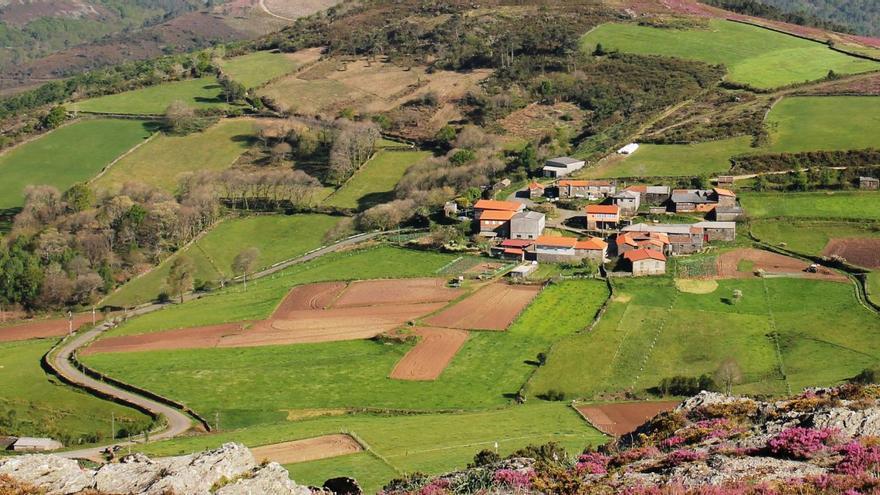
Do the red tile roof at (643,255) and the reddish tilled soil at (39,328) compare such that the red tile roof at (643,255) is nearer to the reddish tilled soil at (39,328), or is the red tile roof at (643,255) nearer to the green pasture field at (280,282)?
the green pasture field at (280,282)

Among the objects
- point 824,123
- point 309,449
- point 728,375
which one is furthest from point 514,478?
point 824,123

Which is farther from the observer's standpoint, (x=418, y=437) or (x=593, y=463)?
(x=418, y=437)

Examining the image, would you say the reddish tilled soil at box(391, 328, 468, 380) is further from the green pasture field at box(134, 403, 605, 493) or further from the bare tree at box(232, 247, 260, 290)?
the bare tree at box(232, 247, 260, 290)

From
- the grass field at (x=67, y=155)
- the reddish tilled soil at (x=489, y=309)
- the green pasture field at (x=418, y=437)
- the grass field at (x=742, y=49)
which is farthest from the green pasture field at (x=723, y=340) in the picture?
the grass field at (x=67, y=155)

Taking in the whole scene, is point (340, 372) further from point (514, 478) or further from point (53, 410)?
point (514, 478)

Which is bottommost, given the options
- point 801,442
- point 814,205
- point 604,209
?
point 604,209

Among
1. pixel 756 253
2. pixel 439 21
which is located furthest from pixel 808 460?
pixel 439 21

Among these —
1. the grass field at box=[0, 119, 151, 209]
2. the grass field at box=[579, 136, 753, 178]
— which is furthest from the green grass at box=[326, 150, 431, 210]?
the grass field at box=[0, 119, 151, 209]
